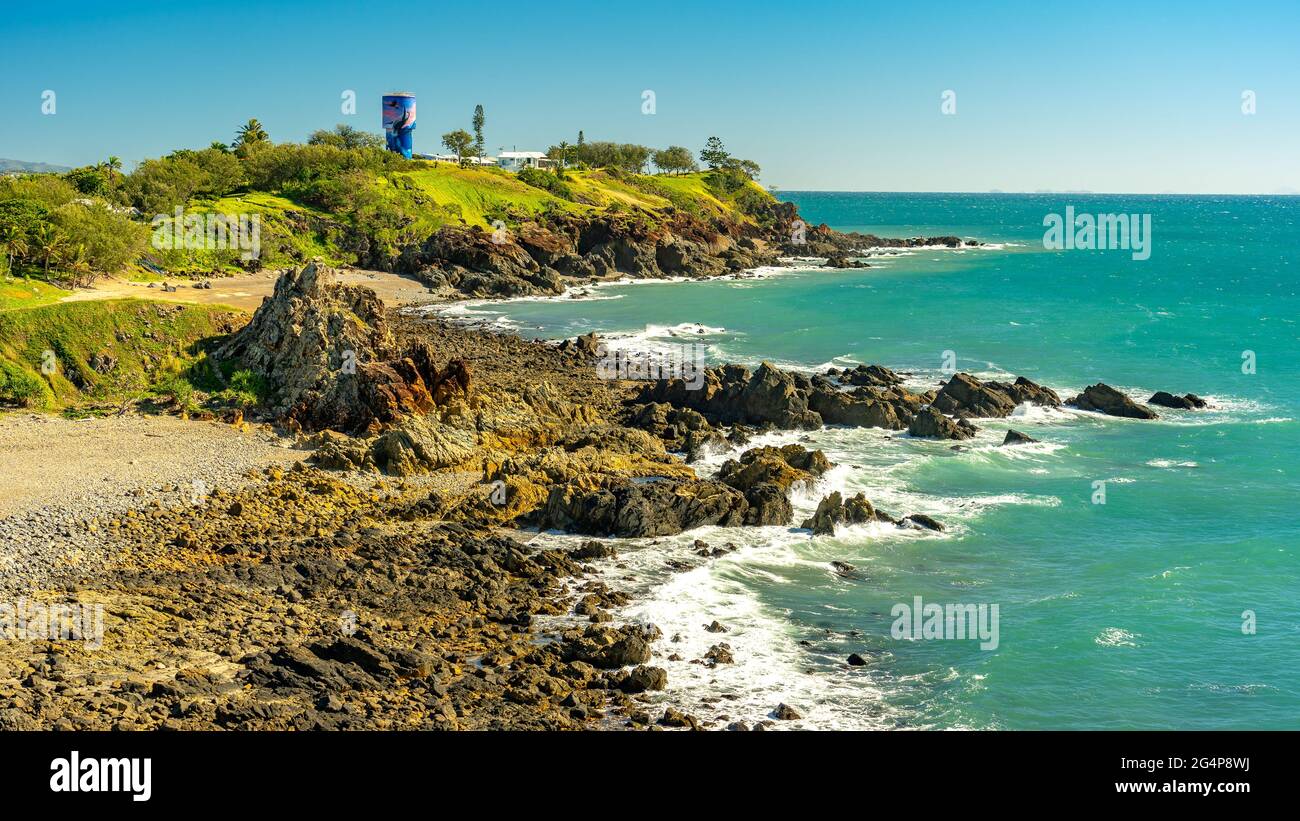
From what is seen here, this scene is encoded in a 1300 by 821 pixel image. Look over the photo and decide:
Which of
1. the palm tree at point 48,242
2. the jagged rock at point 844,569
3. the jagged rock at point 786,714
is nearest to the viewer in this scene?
the jagged rock at point 786,714

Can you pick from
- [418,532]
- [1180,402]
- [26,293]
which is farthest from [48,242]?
[1180,402]

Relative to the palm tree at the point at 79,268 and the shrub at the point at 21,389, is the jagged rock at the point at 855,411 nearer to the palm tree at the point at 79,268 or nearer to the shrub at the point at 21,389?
the shrub at the point at 21,389

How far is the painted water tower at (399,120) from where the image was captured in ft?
409

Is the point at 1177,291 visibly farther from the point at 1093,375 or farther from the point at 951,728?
the point at 951,728

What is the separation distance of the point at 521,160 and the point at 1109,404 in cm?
12495

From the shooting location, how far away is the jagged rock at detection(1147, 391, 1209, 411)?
48562 mm

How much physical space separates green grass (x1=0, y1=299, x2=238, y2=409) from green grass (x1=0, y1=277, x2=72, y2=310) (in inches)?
93.9

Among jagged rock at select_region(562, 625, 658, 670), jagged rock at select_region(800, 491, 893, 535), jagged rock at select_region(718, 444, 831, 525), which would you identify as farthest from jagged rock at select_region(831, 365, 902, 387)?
jagged rock at select_region(562, 625, 658, 670)

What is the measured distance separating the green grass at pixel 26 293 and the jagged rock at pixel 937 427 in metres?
36.8

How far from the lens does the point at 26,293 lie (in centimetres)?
4488

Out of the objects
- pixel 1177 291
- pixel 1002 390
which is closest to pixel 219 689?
pixel 1002 390

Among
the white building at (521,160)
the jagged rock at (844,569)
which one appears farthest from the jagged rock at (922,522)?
the white building at (521,160)

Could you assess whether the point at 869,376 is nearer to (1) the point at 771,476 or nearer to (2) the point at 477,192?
(1) the point at 771,476

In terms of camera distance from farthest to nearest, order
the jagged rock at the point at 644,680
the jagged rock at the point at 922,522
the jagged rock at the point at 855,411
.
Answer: the jagged rock at the point at 855,411 → the jagged rock at the point at 922,522 → the jagged rock at the point at 644,680
